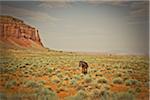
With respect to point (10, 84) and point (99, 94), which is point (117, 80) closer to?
point (99, 94)

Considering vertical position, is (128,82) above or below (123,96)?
above

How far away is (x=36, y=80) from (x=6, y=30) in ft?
2.30

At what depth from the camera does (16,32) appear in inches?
193

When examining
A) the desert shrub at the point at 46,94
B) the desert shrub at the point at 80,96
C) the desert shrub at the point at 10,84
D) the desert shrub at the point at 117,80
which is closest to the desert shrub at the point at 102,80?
the desert shrub at the point at 117,80

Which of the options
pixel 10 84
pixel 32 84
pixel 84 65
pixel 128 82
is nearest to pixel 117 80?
pixel 128 82

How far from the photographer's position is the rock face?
192 inches

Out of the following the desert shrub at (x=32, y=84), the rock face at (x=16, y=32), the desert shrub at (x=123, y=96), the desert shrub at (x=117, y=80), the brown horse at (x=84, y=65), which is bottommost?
the desert shrub at (x=123, y=96)

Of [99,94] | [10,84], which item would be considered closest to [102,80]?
[99,94]

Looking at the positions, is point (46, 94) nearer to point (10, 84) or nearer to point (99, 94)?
point (10, 84)

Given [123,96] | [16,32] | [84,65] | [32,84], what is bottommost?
[123,96]

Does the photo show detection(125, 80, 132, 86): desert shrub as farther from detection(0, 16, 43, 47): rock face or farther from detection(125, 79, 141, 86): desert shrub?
detection(0, 16, 43, 47): rock face

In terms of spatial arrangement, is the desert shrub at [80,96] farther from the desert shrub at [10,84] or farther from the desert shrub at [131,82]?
the desert shrub at [10,84]

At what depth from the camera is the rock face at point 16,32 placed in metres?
4.88

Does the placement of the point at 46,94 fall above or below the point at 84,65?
below
